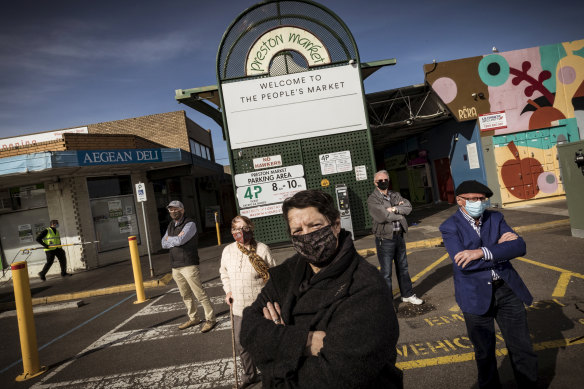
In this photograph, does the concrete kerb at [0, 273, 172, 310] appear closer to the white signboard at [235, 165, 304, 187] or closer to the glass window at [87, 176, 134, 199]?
the white signboard at [235, 165, 304, 187]

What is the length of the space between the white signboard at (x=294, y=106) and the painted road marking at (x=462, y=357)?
814cm

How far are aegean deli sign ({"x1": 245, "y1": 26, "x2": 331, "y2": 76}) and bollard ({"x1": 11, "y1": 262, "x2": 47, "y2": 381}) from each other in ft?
26.9

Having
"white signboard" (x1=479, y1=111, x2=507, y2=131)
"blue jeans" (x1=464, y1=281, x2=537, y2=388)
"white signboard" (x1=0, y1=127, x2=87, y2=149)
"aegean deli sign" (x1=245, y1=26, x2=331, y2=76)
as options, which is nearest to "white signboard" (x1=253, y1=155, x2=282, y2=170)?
"aegean deli sign" (x1=245, y1=26, x2=331, y2=76)

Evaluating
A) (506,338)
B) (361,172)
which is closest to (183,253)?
(506,338)

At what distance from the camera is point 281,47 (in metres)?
10.4

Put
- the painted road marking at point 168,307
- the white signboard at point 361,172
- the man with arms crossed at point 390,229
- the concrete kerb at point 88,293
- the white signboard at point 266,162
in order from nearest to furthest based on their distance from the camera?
1. the man with arms crossed at point 390,229
2. the painted road marking at point 168,307
3. the concrete kerb at point 88,293
4. the white signboard at point 266,162
5. the white signboard at point 361,172

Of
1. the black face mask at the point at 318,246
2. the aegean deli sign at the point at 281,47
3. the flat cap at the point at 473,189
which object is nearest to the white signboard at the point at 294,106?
the aegean deli sign at the point at 281,47

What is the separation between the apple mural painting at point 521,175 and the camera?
1272cm

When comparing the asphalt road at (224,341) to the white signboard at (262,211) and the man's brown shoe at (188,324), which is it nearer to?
the man's brown shoe at (188,324)

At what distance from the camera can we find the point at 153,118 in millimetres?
19562

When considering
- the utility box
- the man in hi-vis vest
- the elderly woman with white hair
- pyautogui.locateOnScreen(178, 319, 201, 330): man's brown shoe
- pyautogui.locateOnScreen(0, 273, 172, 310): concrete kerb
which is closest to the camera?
the elderly woman with white hair

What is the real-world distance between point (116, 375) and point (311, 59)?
9.82 m

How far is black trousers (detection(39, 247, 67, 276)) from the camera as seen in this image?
37.0 ft

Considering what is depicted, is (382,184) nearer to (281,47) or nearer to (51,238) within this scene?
(281,47)
